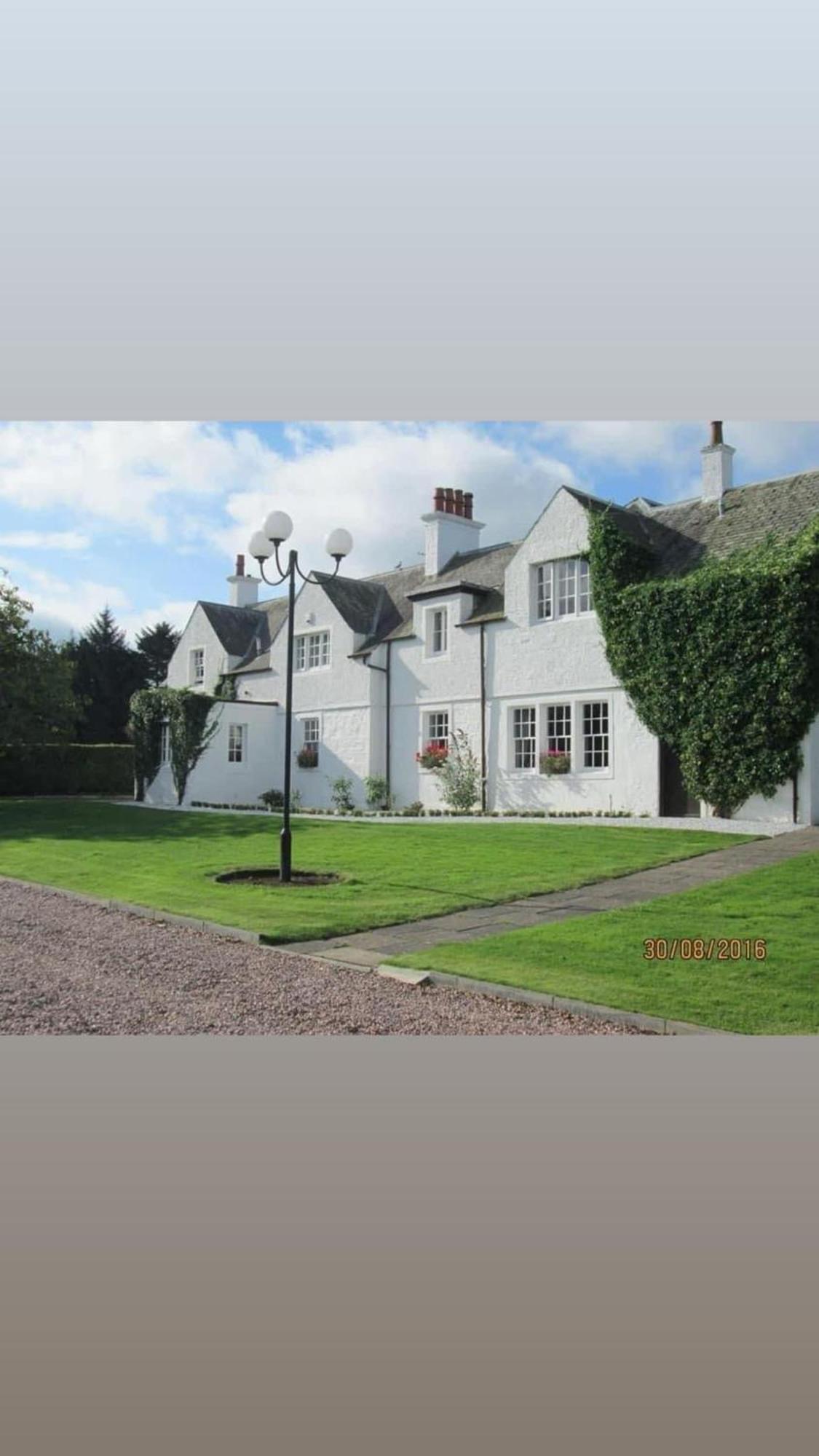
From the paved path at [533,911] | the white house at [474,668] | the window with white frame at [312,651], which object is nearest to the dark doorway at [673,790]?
the white house at [474,668]

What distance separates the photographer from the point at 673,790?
44.7 ft

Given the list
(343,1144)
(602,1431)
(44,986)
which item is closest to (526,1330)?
(602,1431)

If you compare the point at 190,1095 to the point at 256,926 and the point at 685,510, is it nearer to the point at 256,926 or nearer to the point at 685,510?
the point at 256,926

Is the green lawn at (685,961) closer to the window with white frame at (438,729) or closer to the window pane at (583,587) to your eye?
the window pane at (583,587)

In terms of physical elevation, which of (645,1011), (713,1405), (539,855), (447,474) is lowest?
(713,1405)

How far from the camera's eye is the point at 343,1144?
4312mm

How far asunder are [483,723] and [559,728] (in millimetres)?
1399

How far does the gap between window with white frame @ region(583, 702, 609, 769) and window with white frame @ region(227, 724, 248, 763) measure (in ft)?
16.8

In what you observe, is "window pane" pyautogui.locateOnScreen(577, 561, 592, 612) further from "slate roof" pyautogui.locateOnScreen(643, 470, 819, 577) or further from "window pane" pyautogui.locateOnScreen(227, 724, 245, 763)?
"window pane" pyautogui.locateOnScreen(227, 724, 245, 763)

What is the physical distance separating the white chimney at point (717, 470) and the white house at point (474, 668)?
2 cm

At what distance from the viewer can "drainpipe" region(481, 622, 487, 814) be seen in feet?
50.9

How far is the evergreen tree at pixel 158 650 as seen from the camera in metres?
16.4

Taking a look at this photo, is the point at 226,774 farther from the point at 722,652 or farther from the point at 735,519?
the point at 735,519

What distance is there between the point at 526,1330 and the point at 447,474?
6.25 metres
